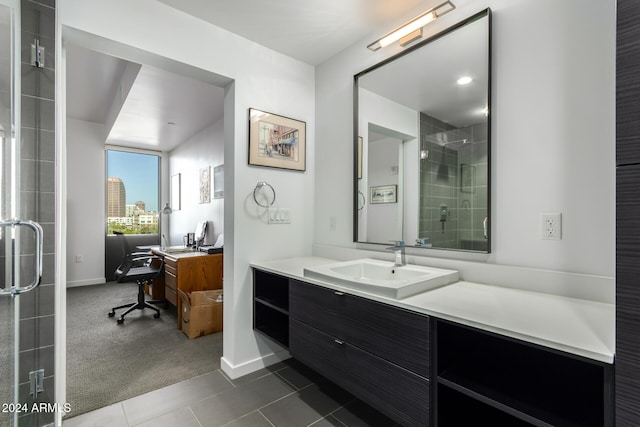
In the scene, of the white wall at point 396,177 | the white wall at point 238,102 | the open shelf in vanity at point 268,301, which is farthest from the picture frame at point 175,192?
the white wall at point 396,177

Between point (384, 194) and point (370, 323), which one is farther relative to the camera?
point (384, 194)

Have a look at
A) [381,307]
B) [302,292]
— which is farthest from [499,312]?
[302,292]

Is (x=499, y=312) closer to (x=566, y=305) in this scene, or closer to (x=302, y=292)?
(x=566, y=305)

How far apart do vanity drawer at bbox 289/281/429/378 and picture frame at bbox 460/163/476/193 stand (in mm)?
797

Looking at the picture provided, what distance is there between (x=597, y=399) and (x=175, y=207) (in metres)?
5.85

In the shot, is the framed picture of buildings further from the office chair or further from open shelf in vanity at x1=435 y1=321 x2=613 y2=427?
open shelf in vanity at x1=435 y1=321 x2=613 y2=427

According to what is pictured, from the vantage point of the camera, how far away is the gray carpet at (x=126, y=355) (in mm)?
1969

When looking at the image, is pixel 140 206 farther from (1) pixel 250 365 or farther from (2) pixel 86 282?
(1) pixel 250 365

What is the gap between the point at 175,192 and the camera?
5.58 metres

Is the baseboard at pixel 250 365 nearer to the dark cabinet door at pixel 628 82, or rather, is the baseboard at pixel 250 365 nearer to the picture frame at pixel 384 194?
the picture frame at pixel 384 194

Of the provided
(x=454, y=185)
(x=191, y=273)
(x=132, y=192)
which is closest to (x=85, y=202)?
(x=132, y=192)

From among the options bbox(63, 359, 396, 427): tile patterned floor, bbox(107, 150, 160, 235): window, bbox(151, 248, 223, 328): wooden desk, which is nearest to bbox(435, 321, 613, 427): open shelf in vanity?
bbox(63, 359, 396, 427): tile patterned floor

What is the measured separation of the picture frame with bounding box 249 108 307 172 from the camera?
2.21 m

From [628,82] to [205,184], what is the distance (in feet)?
14.6
